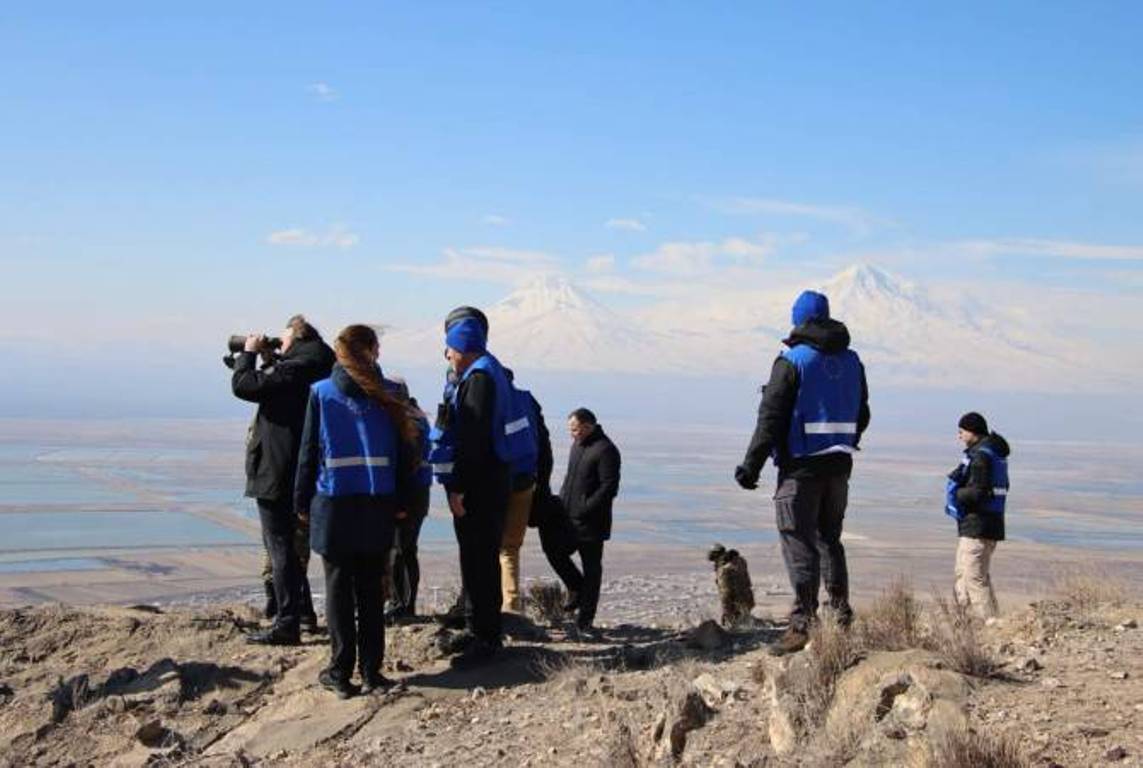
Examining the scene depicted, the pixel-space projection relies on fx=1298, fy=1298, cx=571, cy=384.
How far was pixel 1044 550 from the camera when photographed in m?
68.6

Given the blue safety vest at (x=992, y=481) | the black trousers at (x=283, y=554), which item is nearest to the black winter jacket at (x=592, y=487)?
the black trousers at (x=283, y=554)

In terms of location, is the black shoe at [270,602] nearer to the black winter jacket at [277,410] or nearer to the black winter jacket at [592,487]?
the black winter jacket at [277,410]

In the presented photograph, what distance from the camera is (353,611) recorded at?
7379 mm

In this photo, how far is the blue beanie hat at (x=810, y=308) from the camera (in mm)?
7215

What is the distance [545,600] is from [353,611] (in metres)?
3.31

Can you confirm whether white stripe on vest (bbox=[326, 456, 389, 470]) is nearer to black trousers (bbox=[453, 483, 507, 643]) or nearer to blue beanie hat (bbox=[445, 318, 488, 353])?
black trousers (bbox=[453, 483, 507, 643])

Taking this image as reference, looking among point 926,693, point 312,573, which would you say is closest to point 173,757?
point 926,693

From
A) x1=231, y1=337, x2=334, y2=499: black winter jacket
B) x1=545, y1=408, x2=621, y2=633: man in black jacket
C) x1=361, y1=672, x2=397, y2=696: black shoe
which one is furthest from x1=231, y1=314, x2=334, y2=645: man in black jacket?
x1=545, y1=408, x2=621, y2=633: man in black jacket

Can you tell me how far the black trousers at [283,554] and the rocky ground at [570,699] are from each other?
0.27 metres

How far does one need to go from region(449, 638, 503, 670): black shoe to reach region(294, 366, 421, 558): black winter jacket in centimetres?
89

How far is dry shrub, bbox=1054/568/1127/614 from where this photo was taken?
9.27 metres

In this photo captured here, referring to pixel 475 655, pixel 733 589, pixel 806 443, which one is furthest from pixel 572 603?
pixel 806 443

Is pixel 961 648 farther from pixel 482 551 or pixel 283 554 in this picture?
pixel 283 554

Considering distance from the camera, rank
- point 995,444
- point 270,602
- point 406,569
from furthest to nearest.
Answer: point 995,444
point 406,569
point 270,602
